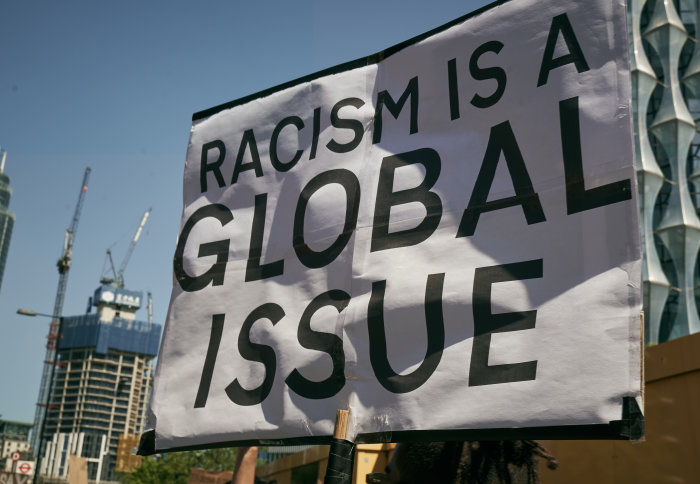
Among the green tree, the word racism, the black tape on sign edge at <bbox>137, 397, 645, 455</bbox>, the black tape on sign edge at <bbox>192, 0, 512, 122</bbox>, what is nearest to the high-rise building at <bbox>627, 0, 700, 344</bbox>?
the green tree

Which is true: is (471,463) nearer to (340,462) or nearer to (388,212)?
(340,462)

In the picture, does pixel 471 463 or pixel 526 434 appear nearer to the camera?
pixel 526 434

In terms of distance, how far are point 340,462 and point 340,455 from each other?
0.8 inches

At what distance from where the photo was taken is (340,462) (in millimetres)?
1996

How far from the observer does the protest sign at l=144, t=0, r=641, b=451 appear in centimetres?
180

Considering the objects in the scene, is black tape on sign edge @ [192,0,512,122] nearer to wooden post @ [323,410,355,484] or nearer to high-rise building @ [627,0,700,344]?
wooden post @ [323,410,355,484]

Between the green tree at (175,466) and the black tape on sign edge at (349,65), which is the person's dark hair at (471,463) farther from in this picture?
the green tree at (175,466)

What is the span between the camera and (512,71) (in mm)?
2182

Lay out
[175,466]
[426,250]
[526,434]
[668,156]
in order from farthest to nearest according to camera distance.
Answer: [175,466] < [668,156] < [426,250] < [526,434]

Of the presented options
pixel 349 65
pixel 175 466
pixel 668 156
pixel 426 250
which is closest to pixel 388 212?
pixel 426 250

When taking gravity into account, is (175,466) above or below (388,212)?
below

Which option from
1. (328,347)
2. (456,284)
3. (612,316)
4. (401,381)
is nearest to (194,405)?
(328,347)

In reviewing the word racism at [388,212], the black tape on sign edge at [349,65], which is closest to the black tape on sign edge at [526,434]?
the word racism at [388,212]

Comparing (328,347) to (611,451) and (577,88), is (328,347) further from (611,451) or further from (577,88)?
(611,451)
